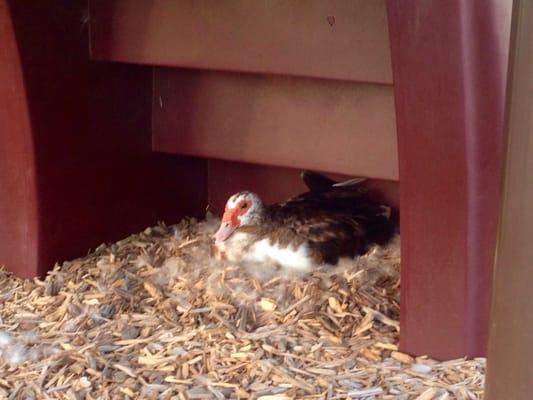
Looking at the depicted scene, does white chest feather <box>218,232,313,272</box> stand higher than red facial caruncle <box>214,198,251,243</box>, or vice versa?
red facial caruncle <box>214,198,251,243</box>

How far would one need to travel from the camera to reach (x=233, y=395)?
2070mm

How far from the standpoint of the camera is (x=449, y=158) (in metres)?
1.93

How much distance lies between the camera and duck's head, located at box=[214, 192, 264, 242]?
289 centimetres

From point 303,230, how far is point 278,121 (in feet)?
1.25

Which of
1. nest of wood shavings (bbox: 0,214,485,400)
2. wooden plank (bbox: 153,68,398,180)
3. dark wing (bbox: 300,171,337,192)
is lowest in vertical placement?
nest of wood shavings (bbox: 0,214,485,400)

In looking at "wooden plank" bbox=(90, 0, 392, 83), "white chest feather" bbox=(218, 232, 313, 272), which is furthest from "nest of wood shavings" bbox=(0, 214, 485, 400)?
"wooden plank" bbox=(90, 0, 392, 83)

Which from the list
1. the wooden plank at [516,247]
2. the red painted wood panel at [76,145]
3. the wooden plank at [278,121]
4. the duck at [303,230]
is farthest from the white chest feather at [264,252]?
the wooden plank at [516,247]

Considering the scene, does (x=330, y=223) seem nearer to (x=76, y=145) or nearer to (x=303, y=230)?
(x=303, y=230)

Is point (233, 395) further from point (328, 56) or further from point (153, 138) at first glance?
point (153, 138)

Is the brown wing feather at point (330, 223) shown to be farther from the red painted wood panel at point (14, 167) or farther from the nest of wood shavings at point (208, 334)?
the red painted wood panel at point (14, 167)

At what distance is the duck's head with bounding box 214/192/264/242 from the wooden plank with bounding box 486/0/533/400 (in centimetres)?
160

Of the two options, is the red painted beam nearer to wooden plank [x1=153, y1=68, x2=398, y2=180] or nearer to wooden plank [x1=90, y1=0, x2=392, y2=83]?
wooden plank [x1=90, y1=0, x2=392, y2=83]

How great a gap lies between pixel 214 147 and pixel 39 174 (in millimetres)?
622

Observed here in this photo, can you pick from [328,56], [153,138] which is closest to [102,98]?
[153,138]
